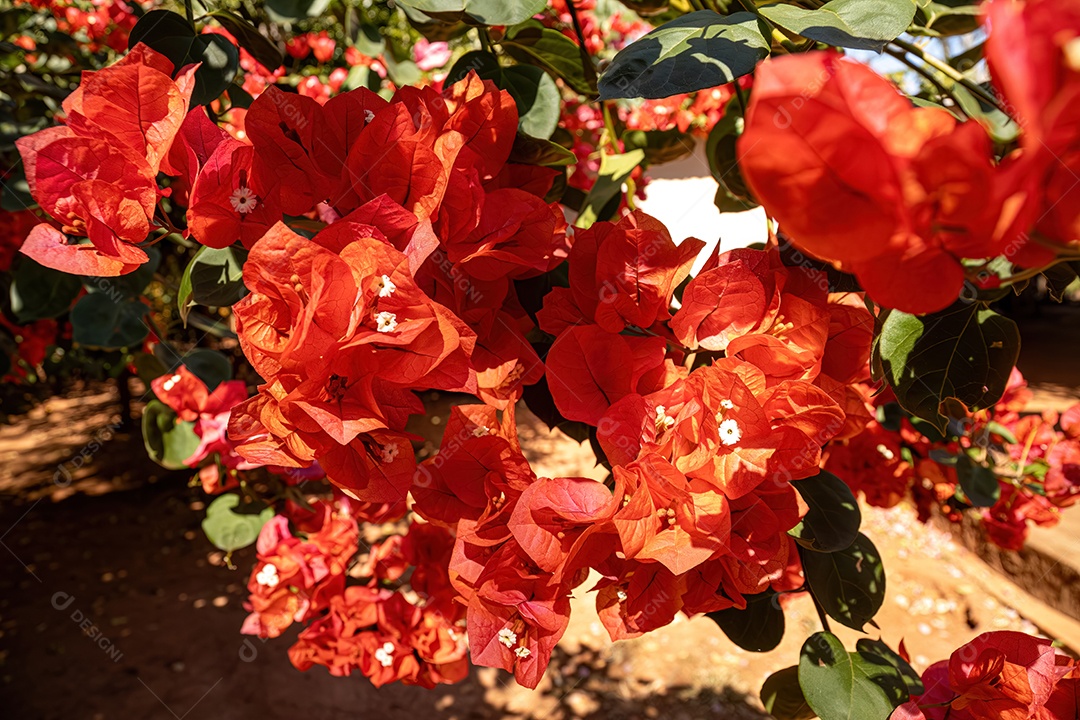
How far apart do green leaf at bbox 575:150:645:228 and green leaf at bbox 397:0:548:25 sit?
0.83 ft

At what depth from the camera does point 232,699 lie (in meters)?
2.19

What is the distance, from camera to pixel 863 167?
0.21m

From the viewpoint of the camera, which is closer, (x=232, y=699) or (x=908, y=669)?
(x=908, y=669)

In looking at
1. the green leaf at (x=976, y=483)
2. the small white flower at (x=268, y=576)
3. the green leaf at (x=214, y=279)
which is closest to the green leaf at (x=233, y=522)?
the small white flower at (x=268, y=576)

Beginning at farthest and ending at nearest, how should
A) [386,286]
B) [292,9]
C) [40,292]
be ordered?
[40,292]
[292,9]
[386,286]

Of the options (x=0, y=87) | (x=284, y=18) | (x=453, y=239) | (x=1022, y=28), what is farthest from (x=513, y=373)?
(x=0, y=87)

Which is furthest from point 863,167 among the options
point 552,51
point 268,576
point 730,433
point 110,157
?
point 268,576

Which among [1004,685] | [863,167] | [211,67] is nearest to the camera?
[863,167]

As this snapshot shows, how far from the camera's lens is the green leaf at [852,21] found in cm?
38

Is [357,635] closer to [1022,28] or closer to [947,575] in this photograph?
[1022,28]

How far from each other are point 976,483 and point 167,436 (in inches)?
47.1

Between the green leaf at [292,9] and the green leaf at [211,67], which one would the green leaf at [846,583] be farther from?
the green leaf at [292,9]

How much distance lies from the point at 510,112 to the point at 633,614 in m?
0.33

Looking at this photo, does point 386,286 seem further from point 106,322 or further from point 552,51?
point 106,322
